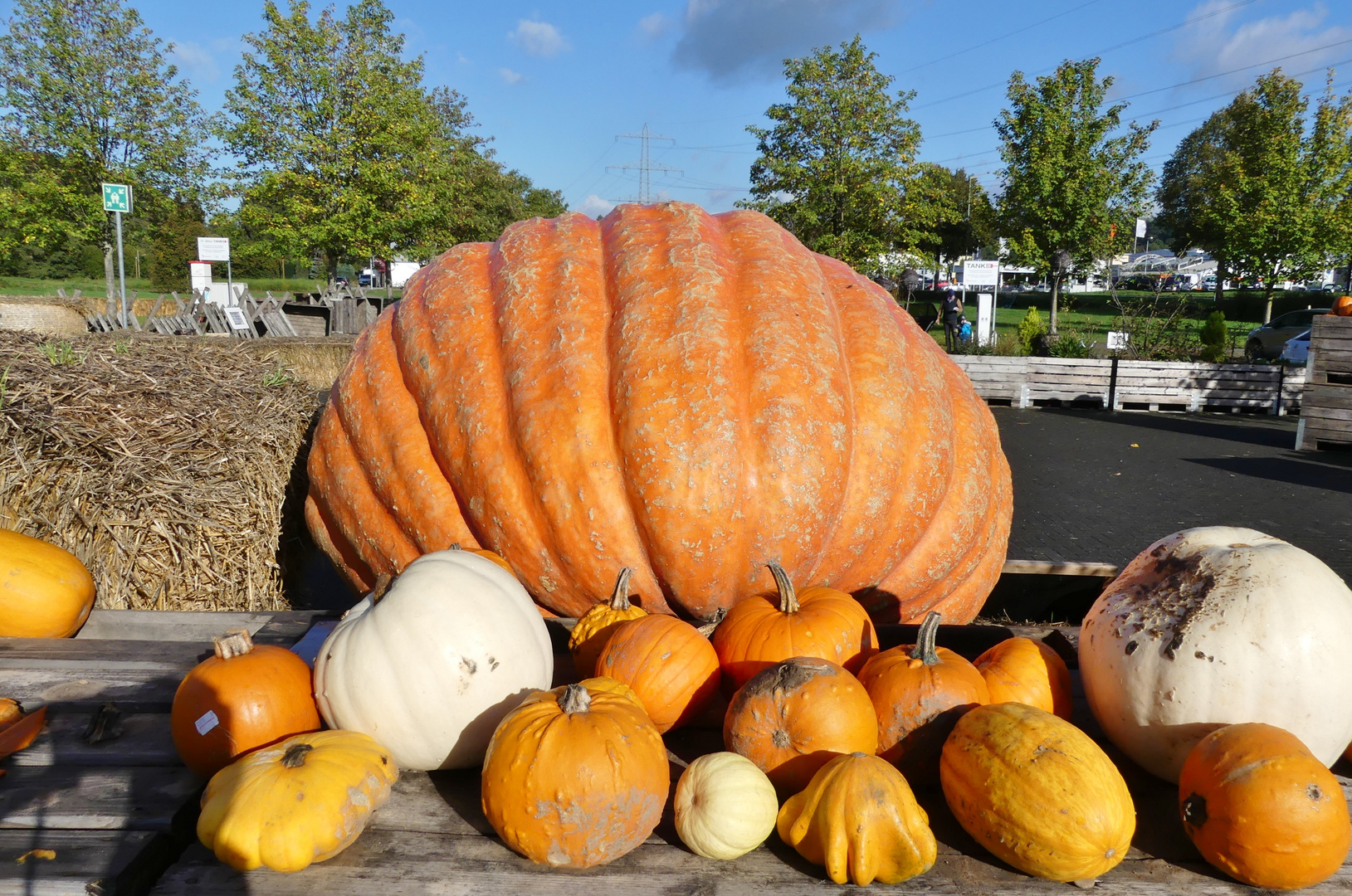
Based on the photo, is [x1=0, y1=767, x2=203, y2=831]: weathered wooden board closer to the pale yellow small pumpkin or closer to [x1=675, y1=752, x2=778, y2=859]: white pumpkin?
the pale yellow small pumpkin

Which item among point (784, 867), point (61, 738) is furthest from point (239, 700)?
point (784, 867)

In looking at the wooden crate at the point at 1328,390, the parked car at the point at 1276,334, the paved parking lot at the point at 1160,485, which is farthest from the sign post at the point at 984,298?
the wooden crate at the point at 1328,390

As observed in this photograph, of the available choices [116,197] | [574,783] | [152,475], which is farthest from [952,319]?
[574,783]

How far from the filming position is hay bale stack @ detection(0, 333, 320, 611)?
354cm

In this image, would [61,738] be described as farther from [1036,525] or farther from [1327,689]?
[1036,525]

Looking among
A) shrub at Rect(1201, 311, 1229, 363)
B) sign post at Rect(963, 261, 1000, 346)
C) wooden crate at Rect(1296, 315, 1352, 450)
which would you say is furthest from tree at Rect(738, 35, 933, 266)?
wooden crate at Rect(1296, 315, 1352, 450)

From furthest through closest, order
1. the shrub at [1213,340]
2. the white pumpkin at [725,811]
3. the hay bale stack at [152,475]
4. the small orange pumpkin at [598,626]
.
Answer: the shrub at [1213,340], the hay bale stack at [152,475], the small orange pumpkin at [598,626], the white pumpkin at [725,811]

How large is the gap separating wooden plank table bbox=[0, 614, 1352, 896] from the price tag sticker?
0.43 feet

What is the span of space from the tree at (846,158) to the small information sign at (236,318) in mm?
14755

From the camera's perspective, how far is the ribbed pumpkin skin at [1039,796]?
155cm

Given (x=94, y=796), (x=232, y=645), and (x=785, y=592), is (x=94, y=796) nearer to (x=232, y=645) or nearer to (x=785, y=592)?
(x=232, y=645)

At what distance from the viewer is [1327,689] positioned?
71.6 inches

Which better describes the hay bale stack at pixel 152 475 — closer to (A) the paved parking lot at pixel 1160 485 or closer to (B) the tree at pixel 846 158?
(A) the paved parking lot at pixel 1160 485

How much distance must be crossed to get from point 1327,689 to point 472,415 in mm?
2394
